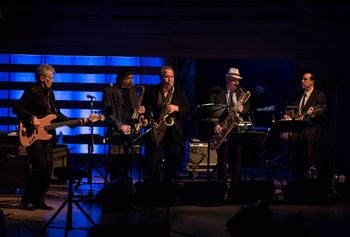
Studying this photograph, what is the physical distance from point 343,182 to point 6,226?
566 centimetres

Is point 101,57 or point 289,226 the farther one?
point 101,57

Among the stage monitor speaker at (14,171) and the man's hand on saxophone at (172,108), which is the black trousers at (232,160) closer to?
the man's hand on saxophone at (172,108)

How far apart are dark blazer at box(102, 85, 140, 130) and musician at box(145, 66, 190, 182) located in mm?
356

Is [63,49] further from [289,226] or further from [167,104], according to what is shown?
→ [289,226]

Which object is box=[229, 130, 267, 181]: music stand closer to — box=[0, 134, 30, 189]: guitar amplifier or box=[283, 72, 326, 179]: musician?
box=[283, 72, 326, 179]: musician

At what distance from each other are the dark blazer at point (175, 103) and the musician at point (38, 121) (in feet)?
3.86

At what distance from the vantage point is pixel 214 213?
780 centimetres

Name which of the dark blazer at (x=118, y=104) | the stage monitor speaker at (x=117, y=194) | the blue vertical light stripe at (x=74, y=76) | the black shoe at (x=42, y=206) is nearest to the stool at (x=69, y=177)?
the stage monitor speaker at (x=117, y=194)

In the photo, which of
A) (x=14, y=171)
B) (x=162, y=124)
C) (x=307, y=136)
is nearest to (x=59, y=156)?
(x=14, y=171)

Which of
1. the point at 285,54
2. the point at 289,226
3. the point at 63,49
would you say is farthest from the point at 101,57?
the point at 289,226

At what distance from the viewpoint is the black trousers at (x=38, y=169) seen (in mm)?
7719

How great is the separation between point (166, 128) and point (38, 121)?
6.32 feet

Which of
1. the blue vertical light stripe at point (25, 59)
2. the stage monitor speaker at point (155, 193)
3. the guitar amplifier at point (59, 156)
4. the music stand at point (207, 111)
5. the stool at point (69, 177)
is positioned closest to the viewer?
the stool at point (69, 177)

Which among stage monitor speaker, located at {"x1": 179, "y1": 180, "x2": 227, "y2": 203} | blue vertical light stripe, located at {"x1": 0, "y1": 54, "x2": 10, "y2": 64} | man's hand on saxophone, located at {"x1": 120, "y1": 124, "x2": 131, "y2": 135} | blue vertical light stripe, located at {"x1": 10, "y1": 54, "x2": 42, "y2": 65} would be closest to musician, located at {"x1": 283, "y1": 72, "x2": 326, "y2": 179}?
stage monitor speaker, located at {"x1": 179, "y1": 180, "x2": 227, "y2": 203}
